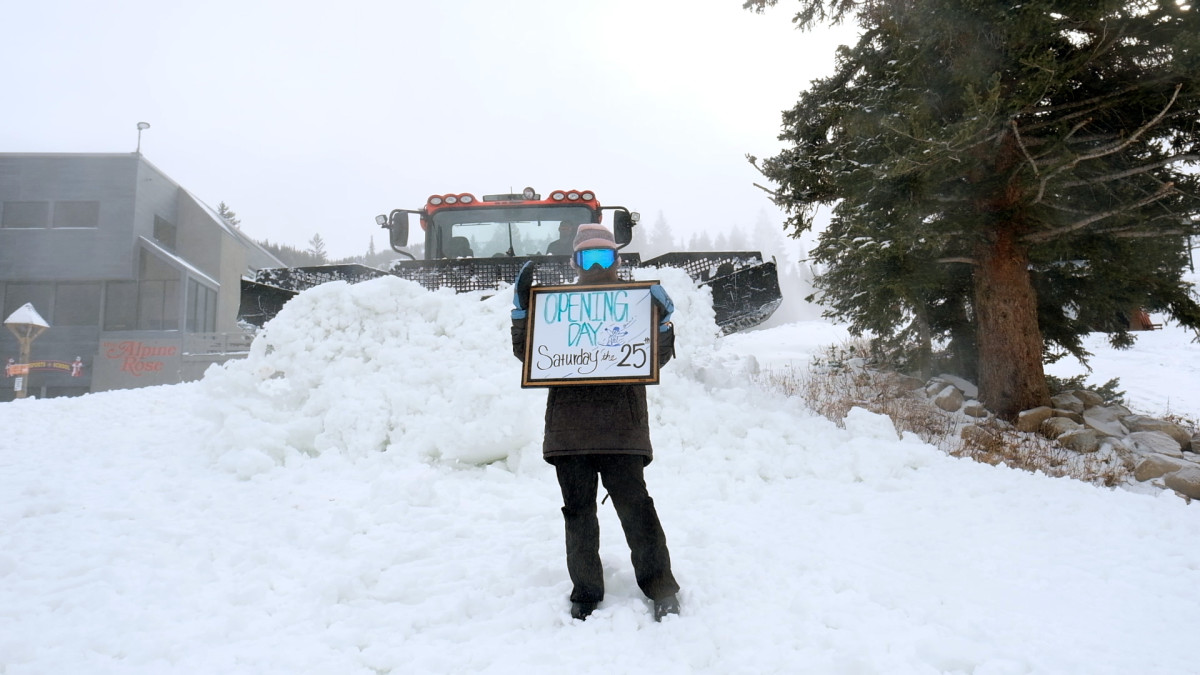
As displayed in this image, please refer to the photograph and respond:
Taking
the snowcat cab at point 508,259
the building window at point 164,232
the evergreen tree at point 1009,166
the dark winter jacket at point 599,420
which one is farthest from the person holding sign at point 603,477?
the building window at point 164,232

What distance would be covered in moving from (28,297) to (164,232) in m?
4.88

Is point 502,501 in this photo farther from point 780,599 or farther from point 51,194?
point 51,194

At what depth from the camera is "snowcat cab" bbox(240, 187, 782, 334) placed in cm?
729

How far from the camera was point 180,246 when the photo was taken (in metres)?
26.3

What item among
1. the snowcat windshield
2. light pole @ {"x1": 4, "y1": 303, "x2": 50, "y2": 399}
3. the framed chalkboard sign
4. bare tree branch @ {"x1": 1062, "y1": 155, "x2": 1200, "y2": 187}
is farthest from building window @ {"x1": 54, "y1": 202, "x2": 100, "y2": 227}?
bare tree branch @ {"x1": 1062, "y1": 155, "x2": 1200, "y2": 187}

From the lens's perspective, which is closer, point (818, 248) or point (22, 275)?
point (818, 248)

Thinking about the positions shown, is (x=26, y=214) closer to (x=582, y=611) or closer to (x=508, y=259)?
(x=508, y=259)

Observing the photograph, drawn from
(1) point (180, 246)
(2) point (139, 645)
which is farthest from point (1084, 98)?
(1) point (180, 246)

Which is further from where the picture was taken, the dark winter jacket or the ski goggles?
the ski goggles

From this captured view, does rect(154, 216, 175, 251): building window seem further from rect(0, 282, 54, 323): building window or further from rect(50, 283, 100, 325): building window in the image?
rect(0, 282, 54, 323): building window

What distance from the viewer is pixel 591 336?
3104mm

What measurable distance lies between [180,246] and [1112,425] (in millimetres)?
30107

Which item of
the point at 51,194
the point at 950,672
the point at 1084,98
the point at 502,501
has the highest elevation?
the point at 51,194

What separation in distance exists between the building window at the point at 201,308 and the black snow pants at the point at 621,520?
1015 inches
